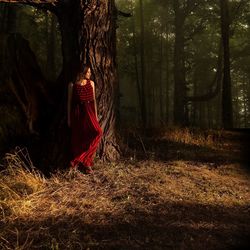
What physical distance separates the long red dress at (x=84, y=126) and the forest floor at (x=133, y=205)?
0.37m

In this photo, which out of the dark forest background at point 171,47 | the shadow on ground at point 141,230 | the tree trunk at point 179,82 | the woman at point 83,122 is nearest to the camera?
the shadow on ground at point 141,230

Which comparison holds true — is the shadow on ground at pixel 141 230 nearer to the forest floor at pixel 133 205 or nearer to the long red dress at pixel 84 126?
the forest floor at pixel 133 205

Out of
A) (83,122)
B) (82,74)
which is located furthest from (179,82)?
(83,122)

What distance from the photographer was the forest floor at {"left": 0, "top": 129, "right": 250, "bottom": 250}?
5.68 m

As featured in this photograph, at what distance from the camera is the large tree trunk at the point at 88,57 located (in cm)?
863

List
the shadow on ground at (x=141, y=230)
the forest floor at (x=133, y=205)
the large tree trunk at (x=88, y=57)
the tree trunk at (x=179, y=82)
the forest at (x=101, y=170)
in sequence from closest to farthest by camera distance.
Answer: the shadow on ground at (x=141, y=230) < the forest floor at (x=133, y=205) < the forest at (x=101, y=170) < the large tree trunk at (x=88, y=57) < the tree trunk at (x=179, y=82)

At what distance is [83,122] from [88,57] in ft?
4.39

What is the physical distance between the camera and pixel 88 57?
8.62 meters

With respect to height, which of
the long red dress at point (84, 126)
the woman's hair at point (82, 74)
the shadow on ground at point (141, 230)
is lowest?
the shadow on ground at point (141, 230)

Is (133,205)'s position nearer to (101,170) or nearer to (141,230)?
(141,230)

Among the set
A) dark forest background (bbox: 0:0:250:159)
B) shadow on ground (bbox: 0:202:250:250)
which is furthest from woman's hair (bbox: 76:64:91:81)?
shadow on ground (bbox: 0:202:250:250)

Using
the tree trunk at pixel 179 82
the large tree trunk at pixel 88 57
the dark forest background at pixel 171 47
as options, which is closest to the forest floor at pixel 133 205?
the large tree trunk at pixel 88 57

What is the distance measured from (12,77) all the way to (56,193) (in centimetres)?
349

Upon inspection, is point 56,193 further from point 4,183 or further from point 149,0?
point 149,0
